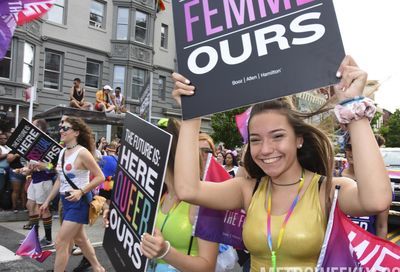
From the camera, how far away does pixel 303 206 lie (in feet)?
6.26

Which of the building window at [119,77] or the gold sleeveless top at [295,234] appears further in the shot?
the building window at [119,77]

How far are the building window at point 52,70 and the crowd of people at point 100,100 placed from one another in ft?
18.4

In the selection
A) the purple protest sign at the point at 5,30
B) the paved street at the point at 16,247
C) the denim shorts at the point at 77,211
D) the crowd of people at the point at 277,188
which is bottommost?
the paved street at the point at 16,247

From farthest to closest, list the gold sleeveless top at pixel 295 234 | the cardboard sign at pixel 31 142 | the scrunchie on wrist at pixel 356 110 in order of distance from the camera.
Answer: the cardboard sign at pixel 31 142, the gold sleeveless top at pixel 295 234, the scrunchie on wrist at pixel 356 110

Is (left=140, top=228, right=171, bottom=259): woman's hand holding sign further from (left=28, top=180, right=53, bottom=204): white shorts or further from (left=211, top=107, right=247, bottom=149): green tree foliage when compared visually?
(left=211, top=107, right=247, bottom=149): green tree foliage

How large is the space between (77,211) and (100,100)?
36.3ft

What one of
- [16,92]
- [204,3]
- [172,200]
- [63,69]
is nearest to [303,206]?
[172,200]

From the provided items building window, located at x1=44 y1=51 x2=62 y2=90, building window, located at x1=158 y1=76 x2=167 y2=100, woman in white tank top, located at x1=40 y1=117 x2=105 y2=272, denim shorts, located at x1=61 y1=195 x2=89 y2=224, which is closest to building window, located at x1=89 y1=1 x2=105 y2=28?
building window, located at x1=44 y1=51 x2=62 y2=90

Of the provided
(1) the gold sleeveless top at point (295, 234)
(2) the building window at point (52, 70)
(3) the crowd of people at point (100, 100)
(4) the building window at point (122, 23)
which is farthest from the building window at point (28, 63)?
(1) the gold sleeveless top at point (295, 234)

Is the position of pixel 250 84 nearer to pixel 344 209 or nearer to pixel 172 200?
pixel 344 209

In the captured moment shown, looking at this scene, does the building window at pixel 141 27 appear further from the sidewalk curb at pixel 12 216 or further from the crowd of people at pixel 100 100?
the sidewalk curb at pixel 12 216

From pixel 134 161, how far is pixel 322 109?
1.02 m

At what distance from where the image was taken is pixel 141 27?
24312 millimetres

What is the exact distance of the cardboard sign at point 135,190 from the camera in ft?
6.12
